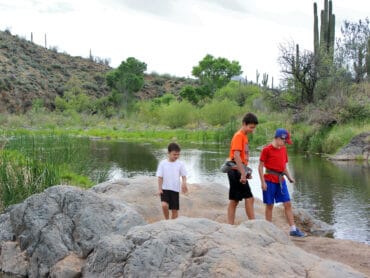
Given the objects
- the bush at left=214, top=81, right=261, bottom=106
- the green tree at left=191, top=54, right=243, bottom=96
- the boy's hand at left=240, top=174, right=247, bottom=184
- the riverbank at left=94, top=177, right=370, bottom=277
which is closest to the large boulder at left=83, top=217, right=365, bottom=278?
the boy's hand at left=240, top=174, right=247, bottom=184

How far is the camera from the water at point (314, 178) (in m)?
10.7

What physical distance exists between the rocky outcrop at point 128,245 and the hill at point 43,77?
49.0 meters

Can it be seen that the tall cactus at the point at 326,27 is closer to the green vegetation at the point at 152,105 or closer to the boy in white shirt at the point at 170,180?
the green vegetation at the point at 152,105

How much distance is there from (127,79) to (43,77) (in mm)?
A: 10004

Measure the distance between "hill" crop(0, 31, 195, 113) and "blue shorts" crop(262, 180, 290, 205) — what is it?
49394 millimetres

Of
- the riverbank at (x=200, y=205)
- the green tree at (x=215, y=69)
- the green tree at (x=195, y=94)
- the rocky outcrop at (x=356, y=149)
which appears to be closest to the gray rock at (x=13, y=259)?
the riverbank at (x=200, y=205)

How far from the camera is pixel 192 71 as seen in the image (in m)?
76.3

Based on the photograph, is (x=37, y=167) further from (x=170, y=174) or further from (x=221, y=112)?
(x=221, y=112)

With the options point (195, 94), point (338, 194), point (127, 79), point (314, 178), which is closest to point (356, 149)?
point (314, 178)

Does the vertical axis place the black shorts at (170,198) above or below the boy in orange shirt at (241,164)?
below

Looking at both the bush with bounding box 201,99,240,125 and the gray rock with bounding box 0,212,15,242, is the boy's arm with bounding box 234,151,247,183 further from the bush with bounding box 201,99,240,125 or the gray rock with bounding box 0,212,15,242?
the bush with bounding box 201,99,240,125

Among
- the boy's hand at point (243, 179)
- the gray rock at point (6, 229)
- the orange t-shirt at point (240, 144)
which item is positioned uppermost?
the orange t-shirt at point (240, 144)

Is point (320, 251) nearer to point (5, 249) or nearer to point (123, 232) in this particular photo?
point (123, 232)

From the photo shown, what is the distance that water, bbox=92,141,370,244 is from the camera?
10.7 m
